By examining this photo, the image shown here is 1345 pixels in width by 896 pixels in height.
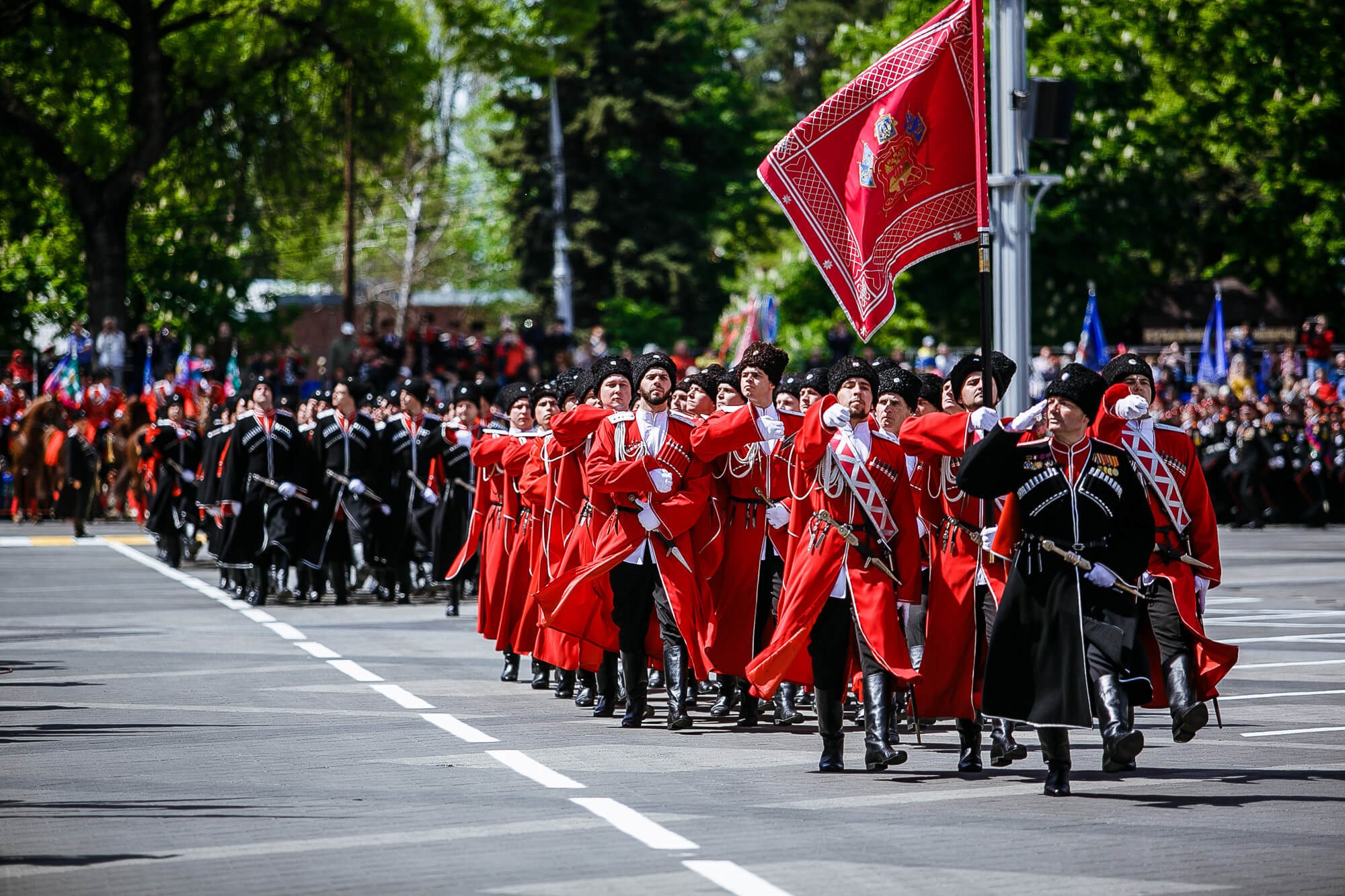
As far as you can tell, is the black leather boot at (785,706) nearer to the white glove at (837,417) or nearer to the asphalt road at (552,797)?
the asphalt road at (552,797)

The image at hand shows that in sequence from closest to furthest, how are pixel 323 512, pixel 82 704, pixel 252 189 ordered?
pixel 82 704 < pixel 323 512 < pixel 252 189

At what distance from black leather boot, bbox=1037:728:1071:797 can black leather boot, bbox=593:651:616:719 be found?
11.8 ft

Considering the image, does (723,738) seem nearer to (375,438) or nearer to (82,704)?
(82,704)

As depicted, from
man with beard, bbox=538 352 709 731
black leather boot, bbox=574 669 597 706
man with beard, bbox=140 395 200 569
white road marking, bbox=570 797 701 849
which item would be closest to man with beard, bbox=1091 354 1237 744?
man with beard, bbox=538 352 709 731

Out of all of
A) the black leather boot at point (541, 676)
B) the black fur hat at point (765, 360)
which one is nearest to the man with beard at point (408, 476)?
the black leather boot at point (541, 676)

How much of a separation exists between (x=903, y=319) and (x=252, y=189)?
1587 cm

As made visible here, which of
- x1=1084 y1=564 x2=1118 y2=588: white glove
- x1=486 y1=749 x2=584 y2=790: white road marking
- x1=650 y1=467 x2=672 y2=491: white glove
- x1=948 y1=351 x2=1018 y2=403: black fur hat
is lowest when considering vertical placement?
x1=486 y1=749 x2=584 y2=790: white road marking

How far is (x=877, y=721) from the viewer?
8.84 m

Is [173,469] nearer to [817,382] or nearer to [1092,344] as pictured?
[817,382]

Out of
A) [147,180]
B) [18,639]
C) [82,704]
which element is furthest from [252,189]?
[82,704]

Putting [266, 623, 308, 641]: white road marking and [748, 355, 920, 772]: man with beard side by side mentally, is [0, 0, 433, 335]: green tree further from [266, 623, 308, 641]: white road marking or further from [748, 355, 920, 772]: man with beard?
[748, 355, 920, 772]: man with beard

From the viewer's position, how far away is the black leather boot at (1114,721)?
791 centimetres

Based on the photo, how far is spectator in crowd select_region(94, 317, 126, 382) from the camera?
33.7 m

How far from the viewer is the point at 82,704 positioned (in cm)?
1142
